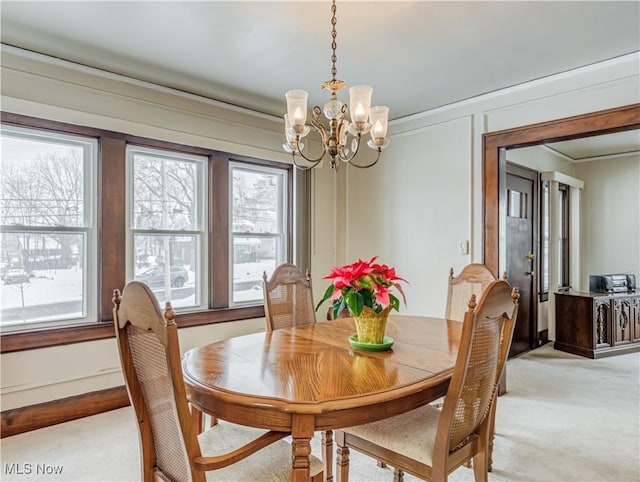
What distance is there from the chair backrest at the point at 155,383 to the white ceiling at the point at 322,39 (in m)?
1.77

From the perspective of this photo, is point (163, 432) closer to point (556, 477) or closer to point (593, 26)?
point (556, 477)

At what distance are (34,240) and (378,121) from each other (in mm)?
2504

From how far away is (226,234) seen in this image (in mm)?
3725

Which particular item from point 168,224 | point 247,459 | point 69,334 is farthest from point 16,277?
point 247,459

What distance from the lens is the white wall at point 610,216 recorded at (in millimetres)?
5383

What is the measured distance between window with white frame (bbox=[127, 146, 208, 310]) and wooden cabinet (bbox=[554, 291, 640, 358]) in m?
4.21

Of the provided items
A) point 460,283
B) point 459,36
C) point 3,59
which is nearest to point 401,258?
point 460,283

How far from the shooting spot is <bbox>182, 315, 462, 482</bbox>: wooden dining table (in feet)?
4.25

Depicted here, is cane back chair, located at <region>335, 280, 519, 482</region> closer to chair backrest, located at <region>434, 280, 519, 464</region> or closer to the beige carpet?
chair backrest, located at <region>434, 280, 519, 464</region>

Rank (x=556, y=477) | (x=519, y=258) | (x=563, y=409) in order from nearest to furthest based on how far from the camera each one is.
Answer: (x=556, y=477), (x=563, y=409), (x=519, y=258)

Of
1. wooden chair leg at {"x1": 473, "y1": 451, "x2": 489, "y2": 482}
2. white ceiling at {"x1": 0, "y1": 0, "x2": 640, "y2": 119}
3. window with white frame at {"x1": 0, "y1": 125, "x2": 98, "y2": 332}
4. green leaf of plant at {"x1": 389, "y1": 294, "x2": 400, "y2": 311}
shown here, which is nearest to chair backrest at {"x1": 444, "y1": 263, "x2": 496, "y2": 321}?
green leaf of plant at {"x1": 389, "y1": 294, "x2": 400, "y2": 311}

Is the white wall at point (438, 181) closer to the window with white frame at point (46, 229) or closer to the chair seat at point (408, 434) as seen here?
the chair seat at point (408, 434)

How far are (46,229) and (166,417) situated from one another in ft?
7.26

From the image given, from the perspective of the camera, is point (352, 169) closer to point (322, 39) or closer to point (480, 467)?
point (322, 39)
